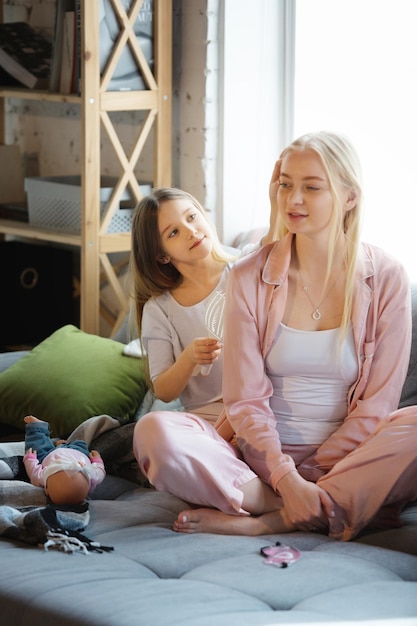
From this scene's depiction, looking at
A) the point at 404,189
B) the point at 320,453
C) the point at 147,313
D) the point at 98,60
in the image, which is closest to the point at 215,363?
the point at 147,313

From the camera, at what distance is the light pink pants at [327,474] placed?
2.01 meters

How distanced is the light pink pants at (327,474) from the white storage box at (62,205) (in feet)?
4.31

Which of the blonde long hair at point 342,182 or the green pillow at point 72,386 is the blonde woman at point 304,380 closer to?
the blonde long hair at point 342,182

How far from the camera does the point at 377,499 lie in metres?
2.02

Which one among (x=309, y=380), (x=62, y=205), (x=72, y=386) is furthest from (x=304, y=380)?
(x=62, y=205)

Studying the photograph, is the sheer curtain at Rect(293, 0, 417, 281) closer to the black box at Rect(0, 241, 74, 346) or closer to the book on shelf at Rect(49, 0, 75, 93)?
the book on shelf at Rect(49, 0, 75, 93)

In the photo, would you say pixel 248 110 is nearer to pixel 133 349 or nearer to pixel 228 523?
pixel 133 349

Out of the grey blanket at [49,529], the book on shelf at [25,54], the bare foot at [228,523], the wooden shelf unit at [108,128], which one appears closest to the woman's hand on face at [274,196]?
the bare foot at [228,523]

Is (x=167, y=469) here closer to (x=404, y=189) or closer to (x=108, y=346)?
(x=108, y=346)

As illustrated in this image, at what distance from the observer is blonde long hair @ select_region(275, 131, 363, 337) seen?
2.15m

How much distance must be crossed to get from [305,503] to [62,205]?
1.72 m

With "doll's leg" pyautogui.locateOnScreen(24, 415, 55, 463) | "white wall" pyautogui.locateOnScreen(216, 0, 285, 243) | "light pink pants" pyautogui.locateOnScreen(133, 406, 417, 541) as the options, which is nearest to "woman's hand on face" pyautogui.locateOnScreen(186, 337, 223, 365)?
"light pink pants" pyautogui.locateOnScreen(133, 406, 417, 541)

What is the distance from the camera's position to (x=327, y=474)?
6.86ft

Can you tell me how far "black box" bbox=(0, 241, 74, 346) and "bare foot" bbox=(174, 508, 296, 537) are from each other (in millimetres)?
1783
